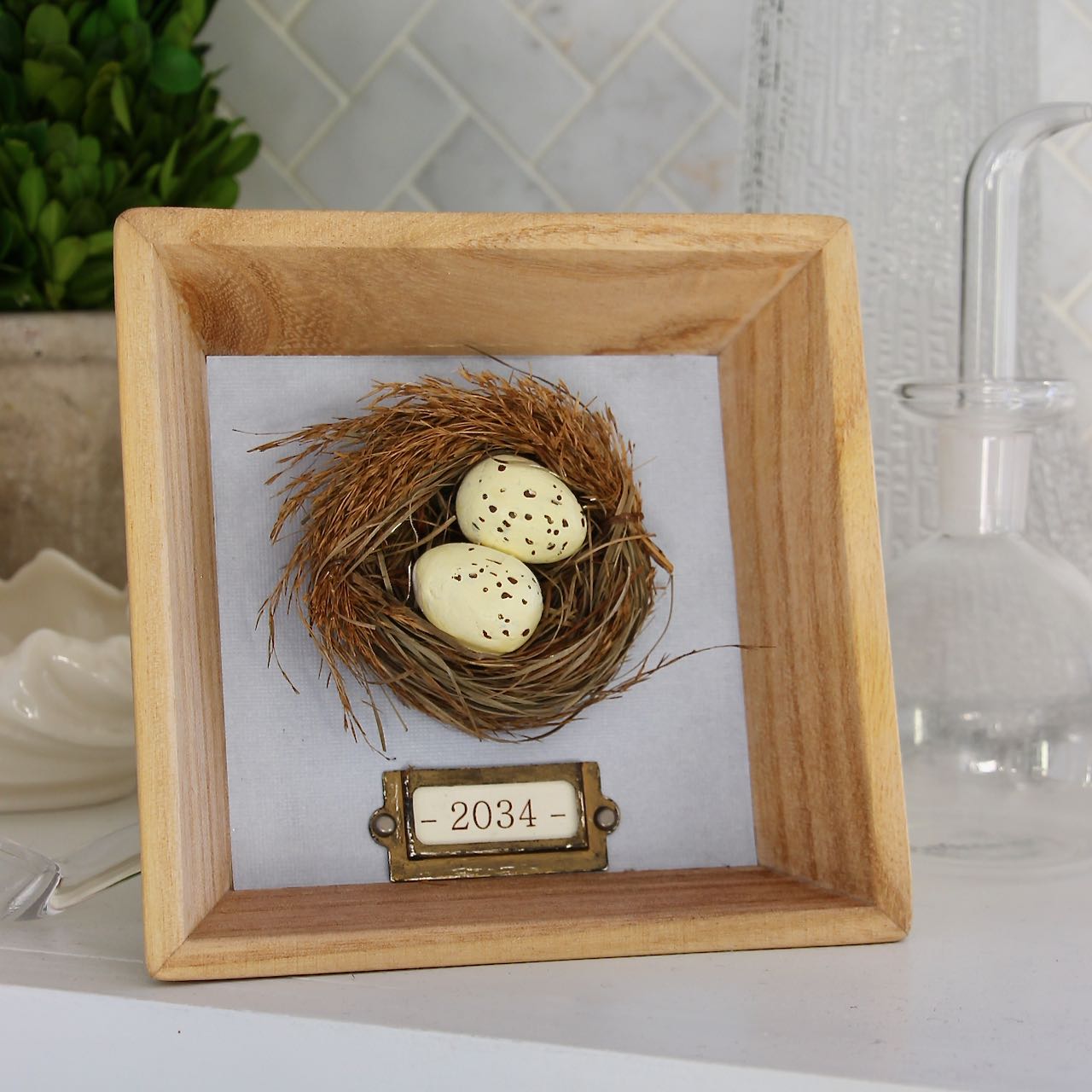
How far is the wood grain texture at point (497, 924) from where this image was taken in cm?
40

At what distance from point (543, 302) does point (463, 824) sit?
23 centimetres

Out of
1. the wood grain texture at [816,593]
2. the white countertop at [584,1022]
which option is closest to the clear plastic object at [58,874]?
the white countertop at [584,1022]

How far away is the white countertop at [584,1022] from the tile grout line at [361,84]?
0.67m

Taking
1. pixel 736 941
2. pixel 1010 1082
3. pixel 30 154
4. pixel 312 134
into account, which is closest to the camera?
pixel 1010 1082

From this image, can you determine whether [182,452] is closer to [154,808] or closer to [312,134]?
[154,808]

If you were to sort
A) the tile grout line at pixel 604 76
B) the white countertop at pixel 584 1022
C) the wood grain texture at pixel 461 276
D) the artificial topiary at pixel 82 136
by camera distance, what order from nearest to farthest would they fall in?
the white countertop at pixel 584 1022, the wood grain texture at pixel 461 276, the artificial topiary at pixel 82 136, the tile grout line at pixel 604 76

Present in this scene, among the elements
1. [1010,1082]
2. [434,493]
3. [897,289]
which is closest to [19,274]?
[434,493]

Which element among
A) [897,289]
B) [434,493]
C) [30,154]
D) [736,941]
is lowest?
[736,941]

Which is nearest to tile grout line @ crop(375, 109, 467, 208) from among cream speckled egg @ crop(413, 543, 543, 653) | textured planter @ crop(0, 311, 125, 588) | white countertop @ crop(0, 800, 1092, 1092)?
textured planter @ crop(0, 311, 125, 588)

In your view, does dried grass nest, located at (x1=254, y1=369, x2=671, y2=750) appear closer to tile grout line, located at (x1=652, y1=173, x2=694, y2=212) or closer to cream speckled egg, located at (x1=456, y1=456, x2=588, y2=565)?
cream speckled egg, located at (x1=456, y1=456, x2=588, y2=565)

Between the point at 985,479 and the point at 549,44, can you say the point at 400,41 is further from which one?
the point at 985,479

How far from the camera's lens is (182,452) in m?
0.47

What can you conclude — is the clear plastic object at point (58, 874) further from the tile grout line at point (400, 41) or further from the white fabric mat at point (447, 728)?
the tile grout line at point (400, 41)

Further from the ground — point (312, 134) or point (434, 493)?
point (312, 134)
